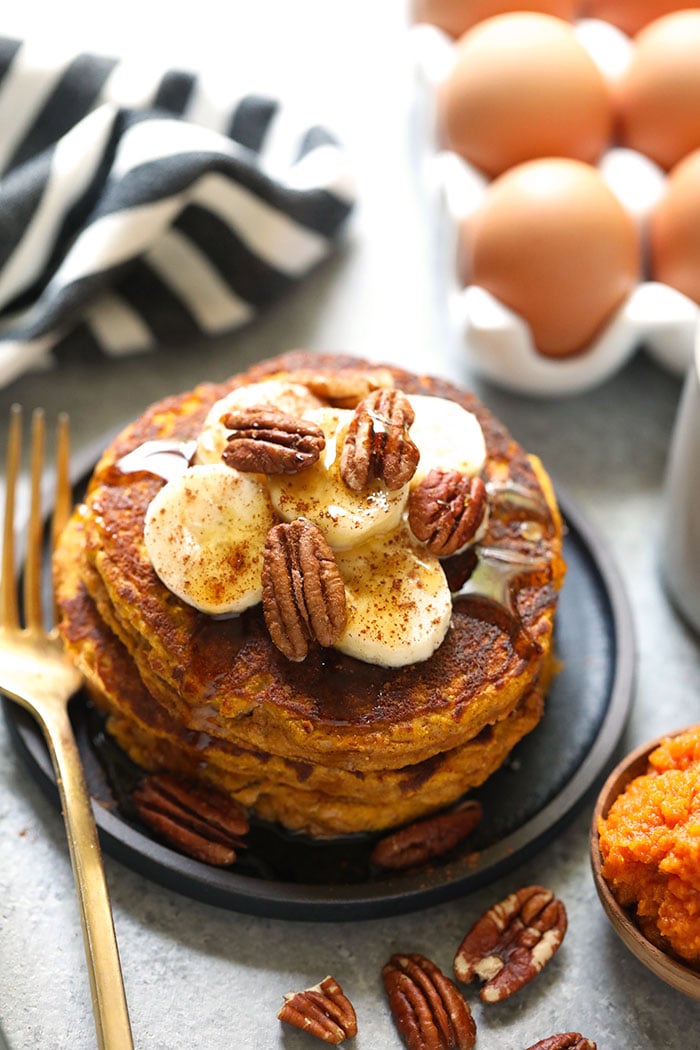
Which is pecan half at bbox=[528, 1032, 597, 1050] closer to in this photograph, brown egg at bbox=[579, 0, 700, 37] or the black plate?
the black plate

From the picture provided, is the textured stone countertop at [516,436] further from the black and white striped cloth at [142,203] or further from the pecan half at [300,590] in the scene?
the pecan half at [300,590]

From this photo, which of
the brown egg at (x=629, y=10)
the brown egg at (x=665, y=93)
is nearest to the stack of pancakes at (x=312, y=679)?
the brown egg at (x=665, y=93)

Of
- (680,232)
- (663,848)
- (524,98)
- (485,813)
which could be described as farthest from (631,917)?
(524,98)

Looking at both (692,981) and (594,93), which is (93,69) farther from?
(692,981)

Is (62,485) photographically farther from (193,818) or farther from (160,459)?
(193,818)

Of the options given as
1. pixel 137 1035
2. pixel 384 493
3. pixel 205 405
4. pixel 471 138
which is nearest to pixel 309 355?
pixel 205 405
